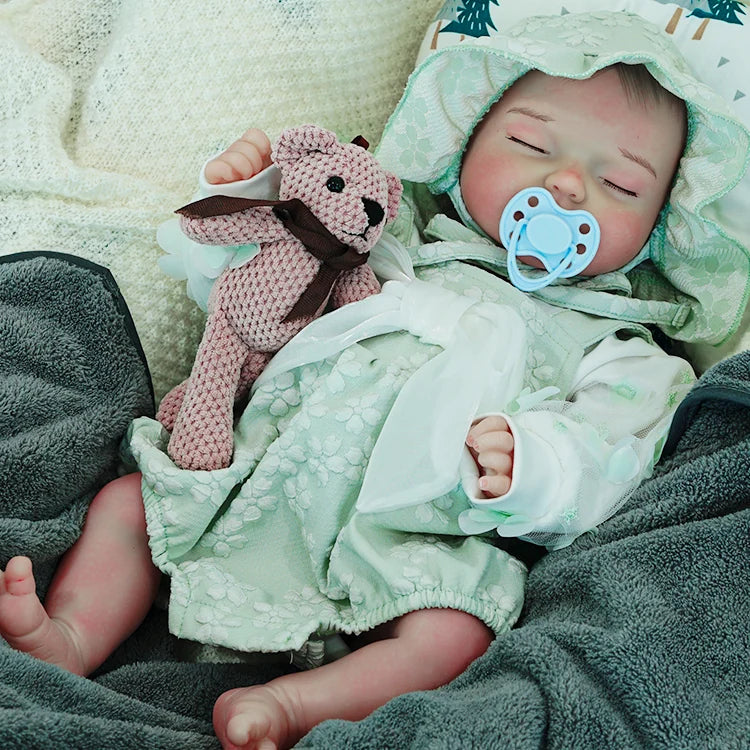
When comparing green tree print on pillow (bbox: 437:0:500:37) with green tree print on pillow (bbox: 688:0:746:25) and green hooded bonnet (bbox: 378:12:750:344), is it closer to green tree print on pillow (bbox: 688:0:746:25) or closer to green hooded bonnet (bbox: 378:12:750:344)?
green hooded bonnet (bbox: 378:12:750:344)

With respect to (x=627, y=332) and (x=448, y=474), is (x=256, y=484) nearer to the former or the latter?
(x=448, y=474)

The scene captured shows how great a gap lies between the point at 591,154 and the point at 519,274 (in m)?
0.16

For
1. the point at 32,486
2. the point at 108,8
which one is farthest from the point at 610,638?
the point at 108,8

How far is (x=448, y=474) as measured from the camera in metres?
0.94

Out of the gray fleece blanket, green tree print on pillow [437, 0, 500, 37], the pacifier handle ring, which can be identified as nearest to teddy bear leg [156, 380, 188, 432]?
the gray fleece blanket

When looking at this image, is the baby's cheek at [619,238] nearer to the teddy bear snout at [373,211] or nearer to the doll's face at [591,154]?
the doll's face at [591,154]

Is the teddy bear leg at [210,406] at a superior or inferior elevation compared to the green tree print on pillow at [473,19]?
inferior

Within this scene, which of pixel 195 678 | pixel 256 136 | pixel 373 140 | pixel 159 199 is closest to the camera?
pixel 195 678

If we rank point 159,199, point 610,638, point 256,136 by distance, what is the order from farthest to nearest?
point 159,199 < point 256,136 < point 610,638

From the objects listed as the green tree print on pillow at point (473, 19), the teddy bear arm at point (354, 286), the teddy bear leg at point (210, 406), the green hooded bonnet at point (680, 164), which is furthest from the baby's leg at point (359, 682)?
the green tree print on pillow at point (473, 19)

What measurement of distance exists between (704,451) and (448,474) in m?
0.27

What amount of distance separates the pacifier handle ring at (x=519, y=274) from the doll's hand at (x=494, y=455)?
9.7 inches

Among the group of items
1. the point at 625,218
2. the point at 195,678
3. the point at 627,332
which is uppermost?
the point at 625,218

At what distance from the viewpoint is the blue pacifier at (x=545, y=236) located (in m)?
1.11
